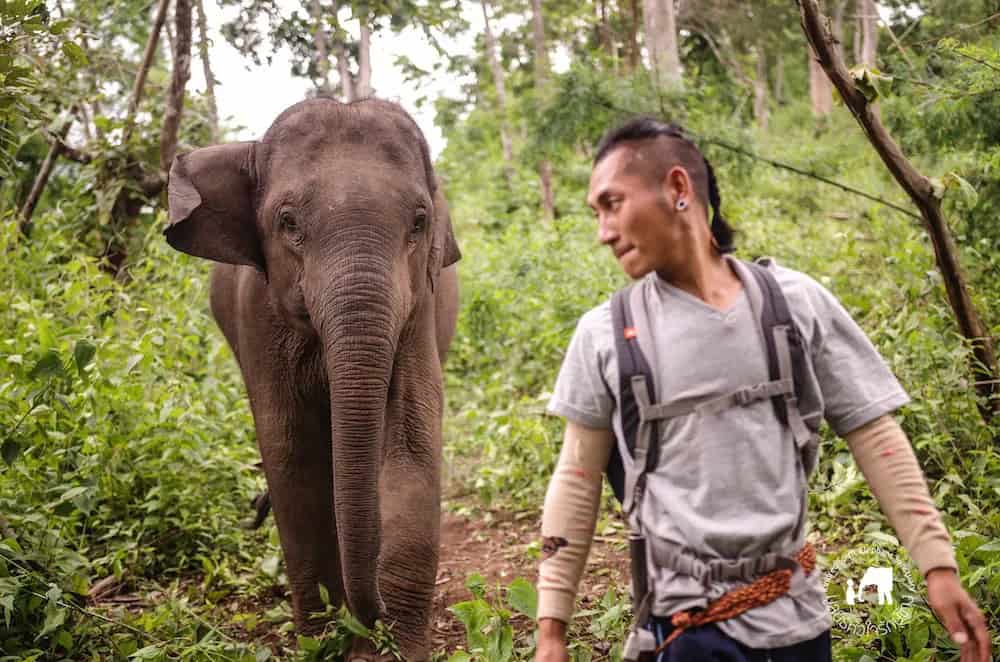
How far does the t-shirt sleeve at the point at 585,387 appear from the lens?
238cm

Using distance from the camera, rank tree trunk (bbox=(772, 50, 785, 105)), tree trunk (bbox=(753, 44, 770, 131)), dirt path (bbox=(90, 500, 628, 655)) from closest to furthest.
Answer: dirt path (bbox=(90, 500, 628, 655))
tree trunk (bbox=(753, 44, 770, 131))
tree trunk (bbox=(772, 50, 785, 105))

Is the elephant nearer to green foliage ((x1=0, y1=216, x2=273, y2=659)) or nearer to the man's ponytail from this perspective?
green foliage ((x1=0, y1=216, x2=273, y2=659))

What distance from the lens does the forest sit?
4.33 m

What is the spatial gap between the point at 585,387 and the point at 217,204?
2571 millimetres

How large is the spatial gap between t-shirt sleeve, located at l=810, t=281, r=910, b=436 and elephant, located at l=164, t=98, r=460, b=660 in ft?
6.06

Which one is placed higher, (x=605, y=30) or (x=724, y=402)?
(x=605, y=30)

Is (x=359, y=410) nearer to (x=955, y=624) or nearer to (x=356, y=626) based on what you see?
(x=356, y=626)

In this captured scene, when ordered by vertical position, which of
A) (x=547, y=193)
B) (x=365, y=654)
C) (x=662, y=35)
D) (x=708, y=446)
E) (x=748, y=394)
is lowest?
(x=365, y=654)

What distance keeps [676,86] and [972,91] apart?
21.2 feet

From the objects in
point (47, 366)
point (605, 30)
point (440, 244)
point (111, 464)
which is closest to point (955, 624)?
point (440, 244)

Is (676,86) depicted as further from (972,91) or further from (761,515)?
(761,515)

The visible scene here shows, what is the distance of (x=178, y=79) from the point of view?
823 centimetres

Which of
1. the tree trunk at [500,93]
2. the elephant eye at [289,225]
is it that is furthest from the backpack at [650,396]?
the tree trunk at [500,93]

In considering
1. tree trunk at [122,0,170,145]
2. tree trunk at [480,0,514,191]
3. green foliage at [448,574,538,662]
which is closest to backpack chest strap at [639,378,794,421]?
green foliage at [448,574,538,662]
